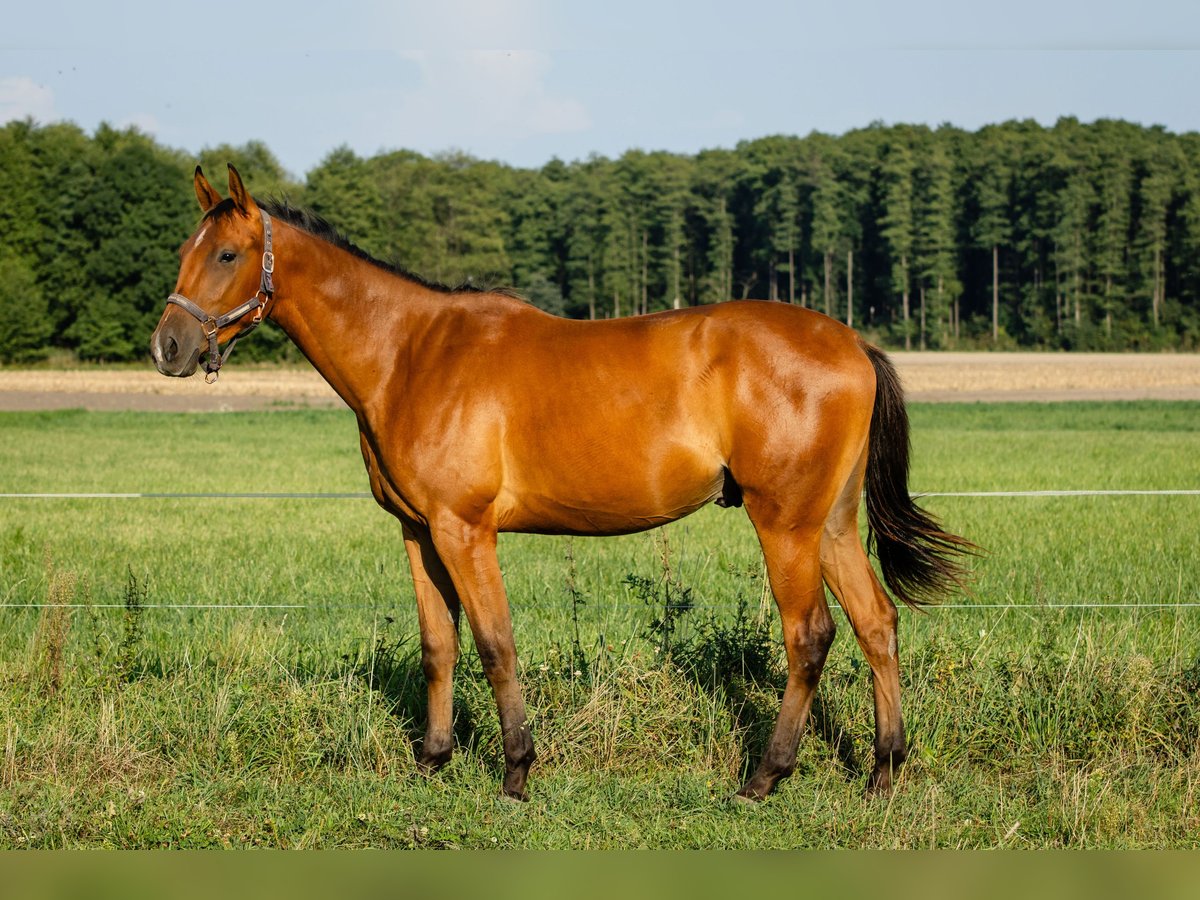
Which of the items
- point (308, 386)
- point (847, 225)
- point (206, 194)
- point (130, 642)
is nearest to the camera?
point (206, 194)

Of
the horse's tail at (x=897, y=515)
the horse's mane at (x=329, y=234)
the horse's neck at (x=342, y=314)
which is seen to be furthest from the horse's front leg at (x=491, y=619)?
the horse's tail at (x=897, y=515)

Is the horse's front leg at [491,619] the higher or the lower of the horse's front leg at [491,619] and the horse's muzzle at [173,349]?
the lower

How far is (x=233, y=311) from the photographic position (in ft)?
15.9

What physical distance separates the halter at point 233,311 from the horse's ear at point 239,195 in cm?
8

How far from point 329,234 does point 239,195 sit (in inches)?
21.2

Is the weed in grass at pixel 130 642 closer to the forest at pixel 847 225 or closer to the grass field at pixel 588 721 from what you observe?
the grass field at pixel 588 721

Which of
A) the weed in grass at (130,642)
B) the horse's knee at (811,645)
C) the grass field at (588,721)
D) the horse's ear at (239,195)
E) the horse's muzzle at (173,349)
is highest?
the horse's ear at (239,195)

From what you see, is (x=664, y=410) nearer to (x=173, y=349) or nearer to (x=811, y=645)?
(x=811, y=645)

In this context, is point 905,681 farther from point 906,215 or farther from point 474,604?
point 906,215

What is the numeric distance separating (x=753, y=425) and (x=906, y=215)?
8314 cm

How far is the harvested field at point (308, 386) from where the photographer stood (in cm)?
3875

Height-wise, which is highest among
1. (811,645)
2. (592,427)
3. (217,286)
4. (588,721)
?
(217,286)

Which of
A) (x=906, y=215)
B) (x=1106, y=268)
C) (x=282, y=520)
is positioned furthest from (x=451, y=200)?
(x=282, y=520)

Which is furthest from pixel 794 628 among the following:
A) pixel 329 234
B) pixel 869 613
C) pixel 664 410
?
A: pixel 329 234
